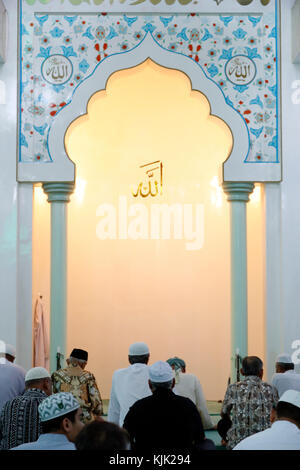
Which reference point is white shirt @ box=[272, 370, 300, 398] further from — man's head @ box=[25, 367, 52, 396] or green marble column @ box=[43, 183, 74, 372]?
green marble column @ box=[43, 183, 74, 372]

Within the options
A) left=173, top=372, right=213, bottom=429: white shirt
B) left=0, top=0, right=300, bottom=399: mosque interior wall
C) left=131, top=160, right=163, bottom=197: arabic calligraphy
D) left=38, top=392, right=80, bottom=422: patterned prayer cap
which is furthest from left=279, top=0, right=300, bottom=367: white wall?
left=38, top=392, right=80, bottom=422: patterned prayer cap

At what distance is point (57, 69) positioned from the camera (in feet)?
23.5

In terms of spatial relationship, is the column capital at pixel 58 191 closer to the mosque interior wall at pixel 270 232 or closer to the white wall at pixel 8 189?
the mosque interior wall at pixel 270 232

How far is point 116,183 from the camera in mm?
9047

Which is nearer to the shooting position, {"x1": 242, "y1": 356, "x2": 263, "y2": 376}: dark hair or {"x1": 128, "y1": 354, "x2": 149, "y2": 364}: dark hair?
{"x1": 242, "y1": 356, "x2": 263, "y2": 376}: dark hair

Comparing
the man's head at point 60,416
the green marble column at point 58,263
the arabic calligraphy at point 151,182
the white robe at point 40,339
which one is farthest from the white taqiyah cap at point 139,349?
the arabic calligraphy at point 151,182

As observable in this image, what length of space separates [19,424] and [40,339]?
145 inches

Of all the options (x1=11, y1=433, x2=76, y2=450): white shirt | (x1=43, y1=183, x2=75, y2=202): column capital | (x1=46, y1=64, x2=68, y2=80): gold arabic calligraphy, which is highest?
(x1=46, y1=64, x2=68, y2=80): gold arabic calligraphy

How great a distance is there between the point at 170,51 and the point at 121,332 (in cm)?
347

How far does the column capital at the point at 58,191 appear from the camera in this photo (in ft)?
23.5

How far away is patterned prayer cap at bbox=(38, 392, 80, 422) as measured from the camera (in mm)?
3156

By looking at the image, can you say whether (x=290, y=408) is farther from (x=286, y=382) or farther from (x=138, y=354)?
(x=286, y=382)

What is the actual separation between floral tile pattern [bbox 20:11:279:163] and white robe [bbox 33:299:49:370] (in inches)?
63.1
